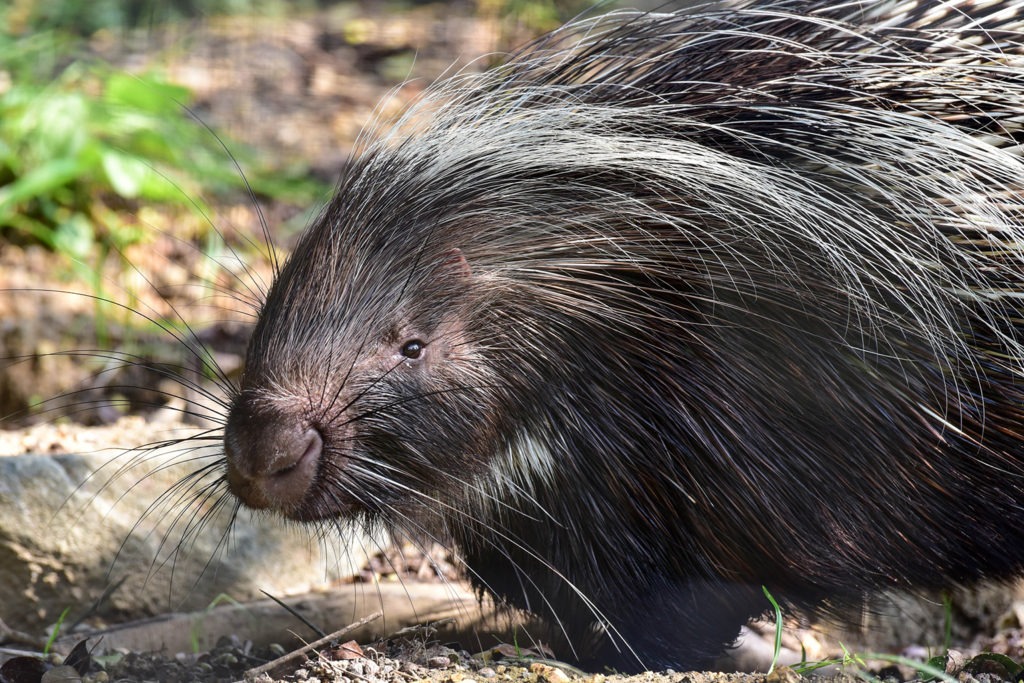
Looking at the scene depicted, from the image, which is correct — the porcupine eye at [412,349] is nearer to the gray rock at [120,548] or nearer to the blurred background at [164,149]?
the gray rock at [120,548]

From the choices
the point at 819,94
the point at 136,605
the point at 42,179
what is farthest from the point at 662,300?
the point at 42,179

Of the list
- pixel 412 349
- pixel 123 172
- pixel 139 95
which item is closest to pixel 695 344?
pixel 412 349

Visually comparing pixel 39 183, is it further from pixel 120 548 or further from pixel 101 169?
pixel 120 548

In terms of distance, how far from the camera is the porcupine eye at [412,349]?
2404 mm

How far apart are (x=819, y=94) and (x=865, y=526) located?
974 millimetres

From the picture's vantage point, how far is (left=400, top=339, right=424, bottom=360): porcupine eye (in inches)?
94.7

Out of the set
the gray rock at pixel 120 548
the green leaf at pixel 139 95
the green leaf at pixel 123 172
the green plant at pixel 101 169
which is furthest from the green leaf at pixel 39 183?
the gray rock at pixel 120 548

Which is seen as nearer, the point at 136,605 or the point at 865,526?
the point at 865,526

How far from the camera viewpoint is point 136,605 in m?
3.29

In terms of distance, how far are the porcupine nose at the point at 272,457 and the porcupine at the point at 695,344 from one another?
0.02m

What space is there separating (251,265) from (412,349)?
362 cm

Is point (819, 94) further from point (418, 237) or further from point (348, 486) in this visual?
point (348, 486)

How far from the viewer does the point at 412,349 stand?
7.88 feet

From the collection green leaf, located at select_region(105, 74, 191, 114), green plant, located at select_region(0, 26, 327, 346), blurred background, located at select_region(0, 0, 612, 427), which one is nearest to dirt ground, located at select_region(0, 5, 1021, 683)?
blurred background, located at select_region(0, 0, 612, 427)
